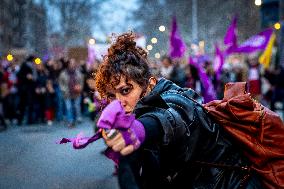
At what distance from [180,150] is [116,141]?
1.56 ft

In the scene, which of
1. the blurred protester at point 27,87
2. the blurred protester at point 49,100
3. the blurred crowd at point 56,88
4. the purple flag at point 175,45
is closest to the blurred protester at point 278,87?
the blurred crowd at point 56,88

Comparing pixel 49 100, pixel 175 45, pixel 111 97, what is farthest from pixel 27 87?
pixel 111 97

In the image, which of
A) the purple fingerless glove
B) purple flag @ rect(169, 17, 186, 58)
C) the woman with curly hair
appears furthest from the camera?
purple flag @ rect(169, 17, 186, 58)

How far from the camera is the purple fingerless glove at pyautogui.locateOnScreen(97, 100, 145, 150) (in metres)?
1.55

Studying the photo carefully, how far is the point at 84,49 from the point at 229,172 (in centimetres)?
2423

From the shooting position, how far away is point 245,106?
215cm

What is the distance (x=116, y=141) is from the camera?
5.23 ft

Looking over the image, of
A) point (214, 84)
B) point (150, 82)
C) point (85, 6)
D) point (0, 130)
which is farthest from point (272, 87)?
point (85, 6)

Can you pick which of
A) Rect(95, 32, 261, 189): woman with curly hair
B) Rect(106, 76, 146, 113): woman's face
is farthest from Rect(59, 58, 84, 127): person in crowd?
Rect(106, 76, 146, 113): woman's face

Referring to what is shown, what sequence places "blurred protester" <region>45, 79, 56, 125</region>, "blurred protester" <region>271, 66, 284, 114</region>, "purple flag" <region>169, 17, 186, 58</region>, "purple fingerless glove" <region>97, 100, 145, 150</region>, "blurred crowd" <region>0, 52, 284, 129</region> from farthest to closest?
"blurred protester" <region>271, 66, 284, 114</region> < "blurred protester" <region>45, 79, 56, 125</region> < "blurred crowd" <region>0, 52, 284, 129</region> < "purple flag" <region>169, 17, 186, 58</region> < "purple fingerless glove" <region>97, 100, 145, 150</region>

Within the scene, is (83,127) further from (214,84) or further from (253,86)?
(253,86)

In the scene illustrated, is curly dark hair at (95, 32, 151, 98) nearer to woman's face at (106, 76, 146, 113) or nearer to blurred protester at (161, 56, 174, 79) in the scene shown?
woman's face at (106, 76, 146, 113)

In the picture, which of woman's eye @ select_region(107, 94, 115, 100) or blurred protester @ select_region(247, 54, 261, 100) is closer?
woman's eye @ select_region(107, 94, 115, 100)

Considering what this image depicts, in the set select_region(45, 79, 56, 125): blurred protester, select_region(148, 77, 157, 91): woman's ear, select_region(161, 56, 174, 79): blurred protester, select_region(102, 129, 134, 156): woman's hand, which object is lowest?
select_region(45, 79, 56, 125): blurred protester
